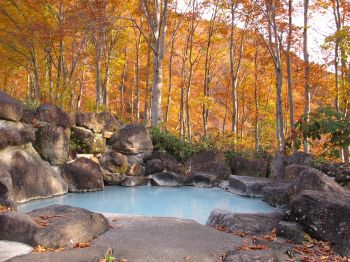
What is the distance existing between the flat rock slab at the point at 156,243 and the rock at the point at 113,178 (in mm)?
5522

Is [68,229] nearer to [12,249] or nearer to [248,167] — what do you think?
[12,249]

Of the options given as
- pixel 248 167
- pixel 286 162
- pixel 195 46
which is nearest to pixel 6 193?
pixel 286 162

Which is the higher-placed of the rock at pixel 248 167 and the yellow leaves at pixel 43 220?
the rock at pixel 248 167

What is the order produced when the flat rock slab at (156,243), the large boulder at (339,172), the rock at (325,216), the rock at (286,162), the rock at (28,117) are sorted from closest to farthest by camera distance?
the flat rock slab at (156,243), the rock at (325,216), the large boulder at (339,172), the rock at (28,117), the rock at (286,162)

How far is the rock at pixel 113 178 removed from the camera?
10977mm

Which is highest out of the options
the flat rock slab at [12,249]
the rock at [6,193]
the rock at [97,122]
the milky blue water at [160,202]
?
the rock at [97,122]

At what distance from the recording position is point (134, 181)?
11.1m

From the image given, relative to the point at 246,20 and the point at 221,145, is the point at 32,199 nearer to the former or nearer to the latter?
the point at 221,145

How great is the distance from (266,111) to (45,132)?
19.2 metres

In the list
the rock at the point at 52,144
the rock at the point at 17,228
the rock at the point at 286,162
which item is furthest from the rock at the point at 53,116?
the rock at the point at 286,162

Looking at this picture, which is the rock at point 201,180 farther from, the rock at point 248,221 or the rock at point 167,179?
the rock at point 248,221

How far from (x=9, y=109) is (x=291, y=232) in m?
6.75

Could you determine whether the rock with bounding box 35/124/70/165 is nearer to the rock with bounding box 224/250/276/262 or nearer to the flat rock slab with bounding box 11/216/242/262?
the flat rock slab with bounding box 11/216/242/262

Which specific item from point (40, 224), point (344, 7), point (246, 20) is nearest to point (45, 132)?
point (40, 224)
